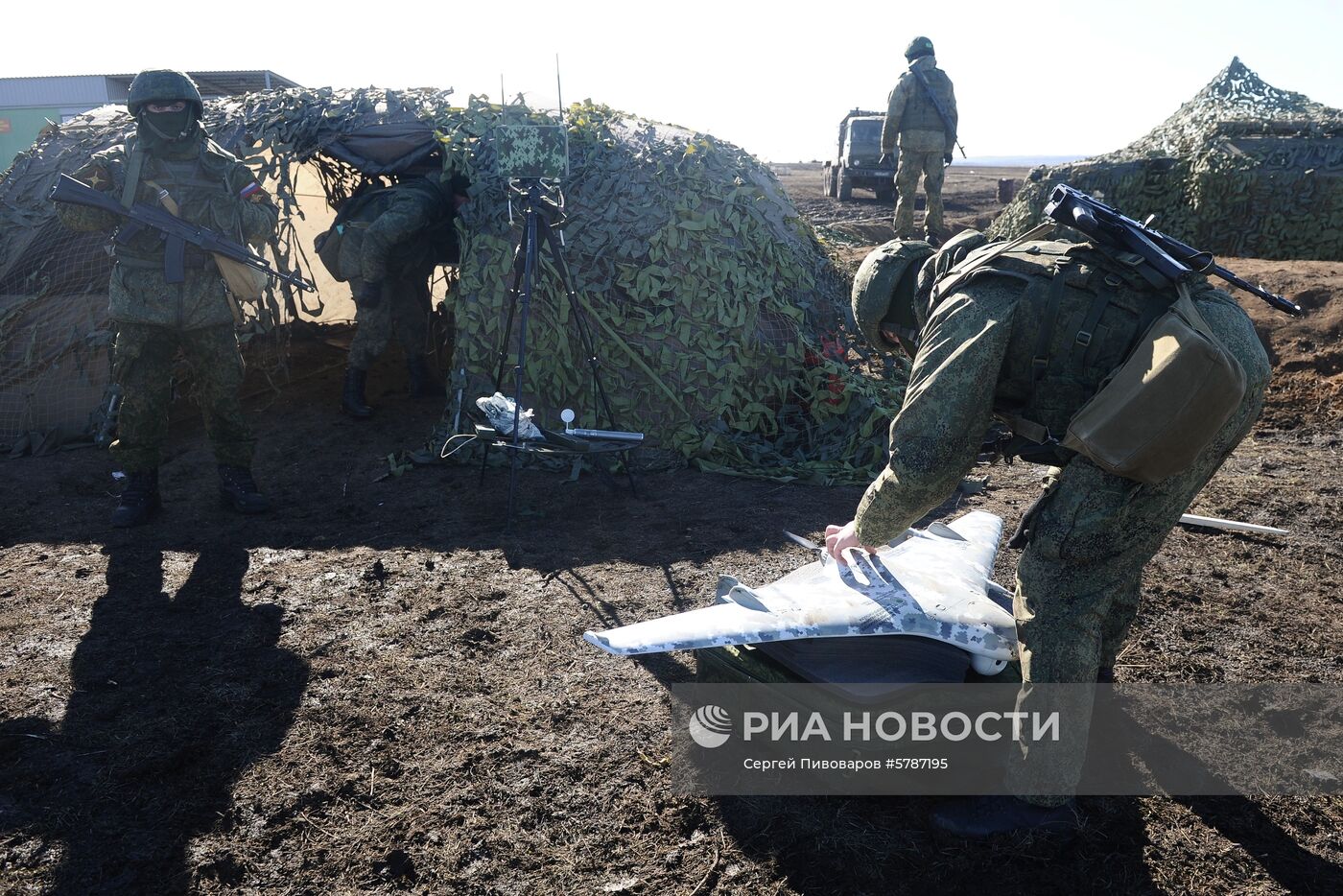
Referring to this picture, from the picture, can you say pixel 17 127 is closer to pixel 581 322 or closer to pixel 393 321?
pixel 393 321

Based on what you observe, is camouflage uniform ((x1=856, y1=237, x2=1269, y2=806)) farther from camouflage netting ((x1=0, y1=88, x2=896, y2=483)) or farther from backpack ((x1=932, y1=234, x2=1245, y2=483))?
camouflage netting ((x1=0, y1=88, x2=896, y2=483))

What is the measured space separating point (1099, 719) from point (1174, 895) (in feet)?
2.64

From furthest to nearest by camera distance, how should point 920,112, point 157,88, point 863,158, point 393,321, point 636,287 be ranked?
point 863,158
point 920,112
point 393,321
point 636,287
point 157,88

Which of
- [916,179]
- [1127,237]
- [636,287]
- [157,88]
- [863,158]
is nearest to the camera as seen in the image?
[1127,237]

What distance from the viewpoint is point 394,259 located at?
6742mm

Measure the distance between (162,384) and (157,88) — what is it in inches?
61.5

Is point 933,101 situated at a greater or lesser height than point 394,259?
greater

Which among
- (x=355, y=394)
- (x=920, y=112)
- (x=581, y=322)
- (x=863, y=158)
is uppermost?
(x=863, y=158)

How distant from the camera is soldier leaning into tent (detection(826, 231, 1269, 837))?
7.38 feet

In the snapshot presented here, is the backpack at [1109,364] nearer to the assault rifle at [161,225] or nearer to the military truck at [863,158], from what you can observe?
the assault rifle at [161,225]

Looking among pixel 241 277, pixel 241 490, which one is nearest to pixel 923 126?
pixel 241 277

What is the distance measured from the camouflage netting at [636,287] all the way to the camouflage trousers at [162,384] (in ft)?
5.08

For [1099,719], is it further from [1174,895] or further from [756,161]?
[756,161]

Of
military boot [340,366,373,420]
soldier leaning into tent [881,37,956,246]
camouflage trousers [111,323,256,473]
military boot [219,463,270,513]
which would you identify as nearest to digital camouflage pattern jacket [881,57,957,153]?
soldier leaning into tent [881,37,956,246]
